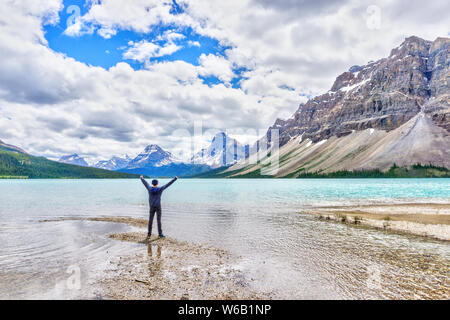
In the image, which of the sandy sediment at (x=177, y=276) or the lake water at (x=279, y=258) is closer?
the sandy sediment at (x=177, y=276)

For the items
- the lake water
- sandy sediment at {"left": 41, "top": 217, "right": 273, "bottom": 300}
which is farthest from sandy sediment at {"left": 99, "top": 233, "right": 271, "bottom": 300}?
the lake water

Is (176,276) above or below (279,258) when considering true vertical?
above

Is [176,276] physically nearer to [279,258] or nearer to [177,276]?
[177,276]

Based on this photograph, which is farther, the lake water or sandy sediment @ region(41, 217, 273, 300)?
the lake water

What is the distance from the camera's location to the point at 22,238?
20031 mm

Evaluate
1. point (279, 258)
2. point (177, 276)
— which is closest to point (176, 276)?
point (177, 276)

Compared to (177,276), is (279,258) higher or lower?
lower

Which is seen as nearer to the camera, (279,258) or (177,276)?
(177,276)

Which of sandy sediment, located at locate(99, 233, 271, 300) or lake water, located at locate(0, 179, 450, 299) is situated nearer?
sandy sediment, located at locate(99, 233, 271, 300)

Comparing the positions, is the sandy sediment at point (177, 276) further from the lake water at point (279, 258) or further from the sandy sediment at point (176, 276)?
the lake water at point (279, 258)

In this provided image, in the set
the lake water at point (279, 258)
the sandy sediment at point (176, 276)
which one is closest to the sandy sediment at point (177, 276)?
the sandy sediment at point (176, 276)

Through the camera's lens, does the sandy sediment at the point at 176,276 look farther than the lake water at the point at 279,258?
No

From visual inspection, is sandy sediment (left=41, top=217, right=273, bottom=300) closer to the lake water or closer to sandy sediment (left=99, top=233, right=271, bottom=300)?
sandy sediment (left=99, top=233, right=271, bottom=300)
